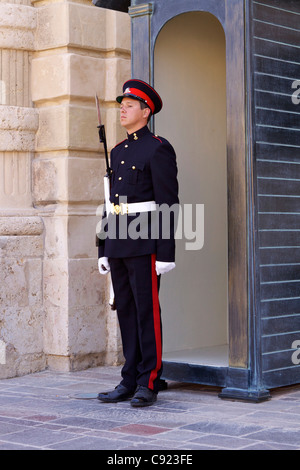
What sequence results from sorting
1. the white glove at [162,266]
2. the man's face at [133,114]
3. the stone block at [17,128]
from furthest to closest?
1. the stone block at [17,128]
2. the man's face at [133,114]
3. the white glove at [162,266]

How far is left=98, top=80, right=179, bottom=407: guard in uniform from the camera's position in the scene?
4949mm

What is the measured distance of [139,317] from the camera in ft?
16.5

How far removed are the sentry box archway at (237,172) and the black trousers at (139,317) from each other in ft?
1.17

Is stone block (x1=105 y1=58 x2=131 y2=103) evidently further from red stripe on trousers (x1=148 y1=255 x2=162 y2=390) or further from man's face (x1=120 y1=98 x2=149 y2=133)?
red stripe on trousers (x1=148 y1=255 x2=162 y2=390)

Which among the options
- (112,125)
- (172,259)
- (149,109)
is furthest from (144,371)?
(112,125)

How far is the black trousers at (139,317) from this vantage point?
197 inches

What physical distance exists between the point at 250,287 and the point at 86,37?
2437mm

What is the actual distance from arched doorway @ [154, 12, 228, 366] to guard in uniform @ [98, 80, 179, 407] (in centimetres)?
46

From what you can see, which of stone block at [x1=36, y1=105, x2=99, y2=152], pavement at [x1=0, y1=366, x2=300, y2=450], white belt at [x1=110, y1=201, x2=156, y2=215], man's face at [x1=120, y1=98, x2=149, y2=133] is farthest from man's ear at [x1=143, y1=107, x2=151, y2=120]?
pavement at [x1=0, y1=366, x2=300, y2=450]

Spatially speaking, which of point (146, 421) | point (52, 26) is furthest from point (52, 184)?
point (146, 421)

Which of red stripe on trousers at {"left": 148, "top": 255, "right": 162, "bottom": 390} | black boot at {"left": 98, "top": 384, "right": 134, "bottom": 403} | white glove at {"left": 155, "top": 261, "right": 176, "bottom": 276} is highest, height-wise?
white glove at {"left": 155, "top": 261, "right": 176, "bottom": 276}

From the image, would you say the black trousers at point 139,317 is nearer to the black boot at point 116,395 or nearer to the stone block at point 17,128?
the black boot at point 116,395

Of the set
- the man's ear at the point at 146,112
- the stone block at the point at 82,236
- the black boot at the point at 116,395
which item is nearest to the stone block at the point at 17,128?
the stone block at the point at 82,236

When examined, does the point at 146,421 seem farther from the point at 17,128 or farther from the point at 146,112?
the point at 17,128
